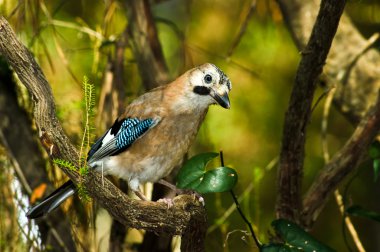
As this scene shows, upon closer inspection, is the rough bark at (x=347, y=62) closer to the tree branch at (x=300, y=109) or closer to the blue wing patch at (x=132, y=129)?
the tree branch at (x=300, y=109)

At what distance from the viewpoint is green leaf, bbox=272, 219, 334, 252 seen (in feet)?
10.5

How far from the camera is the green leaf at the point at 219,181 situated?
125 inches

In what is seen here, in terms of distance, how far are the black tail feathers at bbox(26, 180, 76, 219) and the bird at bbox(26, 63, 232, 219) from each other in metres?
0.05

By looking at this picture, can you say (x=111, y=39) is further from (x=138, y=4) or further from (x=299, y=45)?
(x=299, y=45)

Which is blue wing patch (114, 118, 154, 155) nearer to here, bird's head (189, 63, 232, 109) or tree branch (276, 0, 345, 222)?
bird's head (189, 63, 232, 109)

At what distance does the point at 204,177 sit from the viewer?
10.8 feet

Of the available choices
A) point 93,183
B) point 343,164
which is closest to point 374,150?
point 343,164

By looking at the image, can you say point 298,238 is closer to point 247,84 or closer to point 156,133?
point 156,133

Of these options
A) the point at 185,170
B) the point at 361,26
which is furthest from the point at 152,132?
the point at 361,26

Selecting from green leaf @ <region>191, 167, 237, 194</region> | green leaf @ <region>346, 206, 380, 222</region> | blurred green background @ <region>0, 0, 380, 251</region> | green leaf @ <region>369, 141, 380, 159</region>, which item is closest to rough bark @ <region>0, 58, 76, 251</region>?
blurred green background @ <region>0, 0, 380, 251</region>

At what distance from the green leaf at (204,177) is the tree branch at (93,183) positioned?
0.15 m

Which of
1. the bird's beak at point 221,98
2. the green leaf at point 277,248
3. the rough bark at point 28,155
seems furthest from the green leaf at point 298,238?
the rough bark at point 28,155

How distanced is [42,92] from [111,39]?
6.11ft

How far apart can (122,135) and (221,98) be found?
0.56 metres
